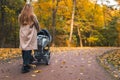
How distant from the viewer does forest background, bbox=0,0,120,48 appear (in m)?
35.2

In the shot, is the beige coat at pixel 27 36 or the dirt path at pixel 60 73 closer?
the dirt path at pixel 60 73

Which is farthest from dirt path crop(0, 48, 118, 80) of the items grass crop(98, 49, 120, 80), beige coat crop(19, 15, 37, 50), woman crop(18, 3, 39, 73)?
beige coat crop(19, 15, 37, 50)

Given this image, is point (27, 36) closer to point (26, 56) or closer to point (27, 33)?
point (27, 33)

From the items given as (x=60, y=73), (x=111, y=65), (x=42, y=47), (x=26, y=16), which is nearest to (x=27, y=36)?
(x=26, y=16)

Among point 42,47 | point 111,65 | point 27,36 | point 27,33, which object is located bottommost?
point 111,65

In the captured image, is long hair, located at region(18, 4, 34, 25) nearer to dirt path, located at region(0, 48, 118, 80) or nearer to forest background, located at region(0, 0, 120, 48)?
dirt path, located at region(0, 48, 118, 80)

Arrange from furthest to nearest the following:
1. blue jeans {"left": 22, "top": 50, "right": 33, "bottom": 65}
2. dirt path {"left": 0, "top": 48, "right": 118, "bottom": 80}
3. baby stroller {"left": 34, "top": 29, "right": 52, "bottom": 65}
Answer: baby stroller {"left": 34, "top": 29, "right": 52, "bottom": 65}
blue jeans {"left": 22, "top": 50, "right": 33, "bottom": 65}
dirt path {"left": 0, "top": 48, "right": 118, "bottom": 80}

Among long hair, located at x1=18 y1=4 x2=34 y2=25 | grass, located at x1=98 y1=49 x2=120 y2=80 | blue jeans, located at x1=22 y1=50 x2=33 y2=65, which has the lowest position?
grass, located at x1=98 y1=49 x2=120 y2=80

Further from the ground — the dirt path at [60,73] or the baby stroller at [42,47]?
the baby stroller at [42,47]

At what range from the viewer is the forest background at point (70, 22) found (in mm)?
35156

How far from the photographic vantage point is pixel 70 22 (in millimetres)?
45281

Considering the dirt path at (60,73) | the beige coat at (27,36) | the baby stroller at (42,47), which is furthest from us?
the baby stroller at (42,47)

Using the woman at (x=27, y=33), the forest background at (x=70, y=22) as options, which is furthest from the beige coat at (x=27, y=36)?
the forest background at (x=70, y=22)

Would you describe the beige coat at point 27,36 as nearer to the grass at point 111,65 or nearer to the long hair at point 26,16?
the long hair at point 26,16
